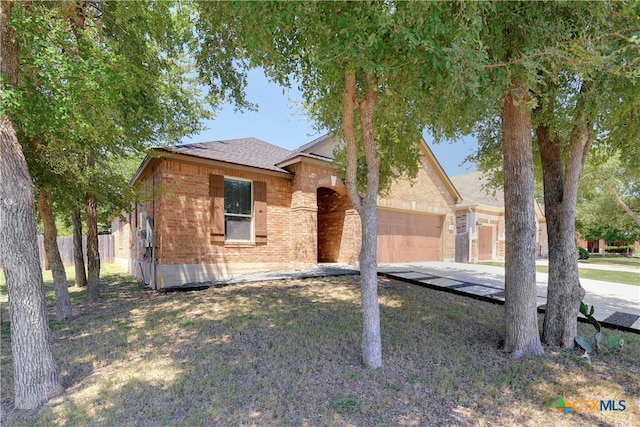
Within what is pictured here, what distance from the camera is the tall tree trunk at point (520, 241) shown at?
388 cm

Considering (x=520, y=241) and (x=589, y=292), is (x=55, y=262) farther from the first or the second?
(x=589, y=292)

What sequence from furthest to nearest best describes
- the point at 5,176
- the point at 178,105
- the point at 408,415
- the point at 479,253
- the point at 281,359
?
1. the point at 479,253
2. the point at 178,105
3. the point at 281,359
4. the point at 5,176
5. the point at 408,415

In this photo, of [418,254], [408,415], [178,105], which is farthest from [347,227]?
[408,415]

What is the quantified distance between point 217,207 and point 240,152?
7.57 feet

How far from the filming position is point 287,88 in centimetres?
454

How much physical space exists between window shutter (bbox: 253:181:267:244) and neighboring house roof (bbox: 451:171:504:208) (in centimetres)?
1165

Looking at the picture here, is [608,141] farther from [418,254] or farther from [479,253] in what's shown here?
[479,253]

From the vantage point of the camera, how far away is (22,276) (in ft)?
10.1

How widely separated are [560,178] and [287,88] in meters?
4.05

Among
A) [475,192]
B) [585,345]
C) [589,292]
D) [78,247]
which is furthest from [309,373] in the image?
[475,192]

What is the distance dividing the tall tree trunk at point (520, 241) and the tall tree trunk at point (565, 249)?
48cm

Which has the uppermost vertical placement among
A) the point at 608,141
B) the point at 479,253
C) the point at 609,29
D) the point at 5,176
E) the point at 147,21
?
the point at 147,21

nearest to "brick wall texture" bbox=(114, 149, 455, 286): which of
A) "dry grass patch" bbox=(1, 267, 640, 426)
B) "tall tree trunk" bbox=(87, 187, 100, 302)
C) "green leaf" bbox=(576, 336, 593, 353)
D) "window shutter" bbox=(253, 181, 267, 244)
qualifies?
"window shutter" bbox=(253, 181, 267, 244)

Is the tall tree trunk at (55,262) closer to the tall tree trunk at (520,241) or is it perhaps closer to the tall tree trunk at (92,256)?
the tall tree trunk at (92,256)
